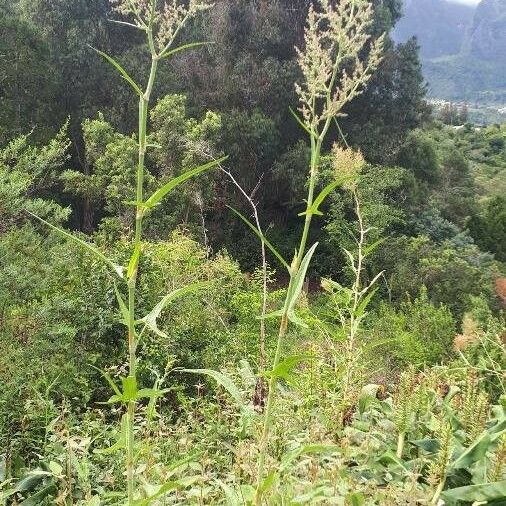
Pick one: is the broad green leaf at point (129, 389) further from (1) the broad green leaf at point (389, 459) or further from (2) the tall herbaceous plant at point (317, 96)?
(1) the broad green leaf at point (389, 459)

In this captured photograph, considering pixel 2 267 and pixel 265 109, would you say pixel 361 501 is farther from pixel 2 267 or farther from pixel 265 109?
pixel 265 109

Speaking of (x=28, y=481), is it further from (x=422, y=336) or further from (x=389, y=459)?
(x=422, y=336)

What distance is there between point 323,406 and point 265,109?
1465 centimetres

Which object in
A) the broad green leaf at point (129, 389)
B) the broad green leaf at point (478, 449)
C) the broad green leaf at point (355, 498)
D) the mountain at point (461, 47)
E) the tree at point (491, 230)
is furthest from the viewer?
the mountain at point (461, 47)

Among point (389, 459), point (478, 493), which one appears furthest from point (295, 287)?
point (389, 459)

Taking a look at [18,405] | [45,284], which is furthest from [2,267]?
[18,405]

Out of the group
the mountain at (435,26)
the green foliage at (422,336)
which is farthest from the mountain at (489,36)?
the green foliage at (422,336)

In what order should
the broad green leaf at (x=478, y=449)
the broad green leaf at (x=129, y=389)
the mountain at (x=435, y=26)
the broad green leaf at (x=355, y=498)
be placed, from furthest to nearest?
1. the mountain at (x=435, y=26)
2. the broad green leaf at (x=478, y=449)
3. the broad green leaf at (x=355, y=498)
4. the broad green leaf at (x=129, y=389)

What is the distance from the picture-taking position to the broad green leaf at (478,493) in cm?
132

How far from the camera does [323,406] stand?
7.29 ft

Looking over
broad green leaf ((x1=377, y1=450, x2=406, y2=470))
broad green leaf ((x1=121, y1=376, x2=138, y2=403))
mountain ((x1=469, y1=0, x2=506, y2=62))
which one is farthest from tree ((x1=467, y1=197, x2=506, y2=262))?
mountain ((x1=469, y1=0, x2=506, y2=62))

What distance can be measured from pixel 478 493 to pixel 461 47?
177 metres

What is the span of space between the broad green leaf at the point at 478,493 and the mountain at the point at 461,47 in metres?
99.9

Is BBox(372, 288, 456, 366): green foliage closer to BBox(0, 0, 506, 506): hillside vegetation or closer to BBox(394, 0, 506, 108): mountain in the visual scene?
BBox(0, 0, 506, 506): hillside vegetation
